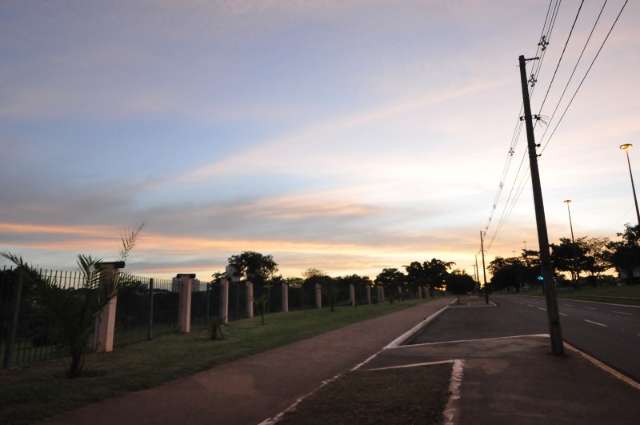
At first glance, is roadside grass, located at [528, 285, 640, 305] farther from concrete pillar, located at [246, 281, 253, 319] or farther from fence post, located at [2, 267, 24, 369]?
fence post, located at [2, 267, 24, 369]

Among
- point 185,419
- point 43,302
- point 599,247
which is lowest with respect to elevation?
point 185,419

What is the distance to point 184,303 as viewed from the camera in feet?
59.7

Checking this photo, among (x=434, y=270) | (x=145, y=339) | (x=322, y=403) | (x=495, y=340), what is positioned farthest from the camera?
(x=434, y=270)

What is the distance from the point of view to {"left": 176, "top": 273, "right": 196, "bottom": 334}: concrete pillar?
18062 mm

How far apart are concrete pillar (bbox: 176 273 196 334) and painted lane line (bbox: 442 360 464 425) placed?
12161mm

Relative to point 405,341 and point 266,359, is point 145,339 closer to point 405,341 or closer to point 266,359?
point 266,359

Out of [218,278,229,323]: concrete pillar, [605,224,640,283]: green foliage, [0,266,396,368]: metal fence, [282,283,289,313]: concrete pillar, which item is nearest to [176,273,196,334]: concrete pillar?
[0,266,396,368]: metal fence

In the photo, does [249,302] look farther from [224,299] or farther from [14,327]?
[14,327]

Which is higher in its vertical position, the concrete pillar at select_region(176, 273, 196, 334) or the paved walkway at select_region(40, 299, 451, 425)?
the concrete pillar at select_region(176, 273, 196, 334)

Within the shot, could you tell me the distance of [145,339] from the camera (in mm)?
15445

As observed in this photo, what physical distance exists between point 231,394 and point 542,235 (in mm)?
8131

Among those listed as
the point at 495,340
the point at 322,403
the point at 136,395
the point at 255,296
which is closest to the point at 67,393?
the point at 136,395

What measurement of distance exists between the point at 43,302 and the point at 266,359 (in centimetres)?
479

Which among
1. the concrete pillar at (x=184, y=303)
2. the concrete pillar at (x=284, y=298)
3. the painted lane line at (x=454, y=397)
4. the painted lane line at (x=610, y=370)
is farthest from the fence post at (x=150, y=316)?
the concrete pillar at (x=284, y=298)
